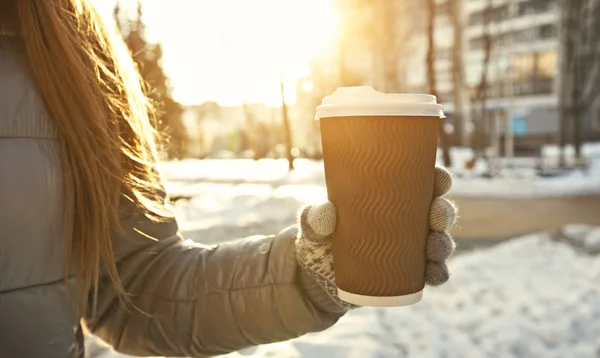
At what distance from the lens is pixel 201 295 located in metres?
1.61

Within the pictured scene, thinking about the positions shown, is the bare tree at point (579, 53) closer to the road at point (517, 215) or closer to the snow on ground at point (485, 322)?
the road at point (517, 215)

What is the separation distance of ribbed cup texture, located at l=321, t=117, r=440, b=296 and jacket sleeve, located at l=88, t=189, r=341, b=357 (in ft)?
0.75

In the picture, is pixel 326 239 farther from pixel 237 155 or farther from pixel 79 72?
pixel 237 155

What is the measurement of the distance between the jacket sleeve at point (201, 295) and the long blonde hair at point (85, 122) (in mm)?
92

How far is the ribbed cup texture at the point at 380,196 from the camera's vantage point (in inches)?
50.2

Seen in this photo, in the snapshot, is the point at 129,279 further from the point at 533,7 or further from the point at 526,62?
the point at 533,7

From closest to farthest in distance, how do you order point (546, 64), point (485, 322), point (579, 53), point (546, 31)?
point (485, 322) < point (579, 53) < point (546, 31) < point (546, 64)

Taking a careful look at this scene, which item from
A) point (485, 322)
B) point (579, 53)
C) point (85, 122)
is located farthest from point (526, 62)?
point (85, 122)

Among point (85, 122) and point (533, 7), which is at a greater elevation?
point (533, 7)

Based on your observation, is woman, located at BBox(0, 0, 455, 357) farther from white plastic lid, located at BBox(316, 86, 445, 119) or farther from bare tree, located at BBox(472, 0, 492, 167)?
bare tree, located at BBox(472, 0, 492, 167)

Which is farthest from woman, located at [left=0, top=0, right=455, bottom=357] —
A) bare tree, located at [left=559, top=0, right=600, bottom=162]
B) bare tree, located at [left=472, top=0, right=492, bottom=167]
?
bare tree, located at [left=472, top=0, right=492, bottom=167]

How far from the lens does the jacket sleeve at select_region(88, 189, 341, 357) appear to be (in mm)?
1534

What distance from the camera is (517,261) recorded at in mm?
6156

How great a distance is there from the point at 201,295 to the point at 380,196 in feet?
2.02
